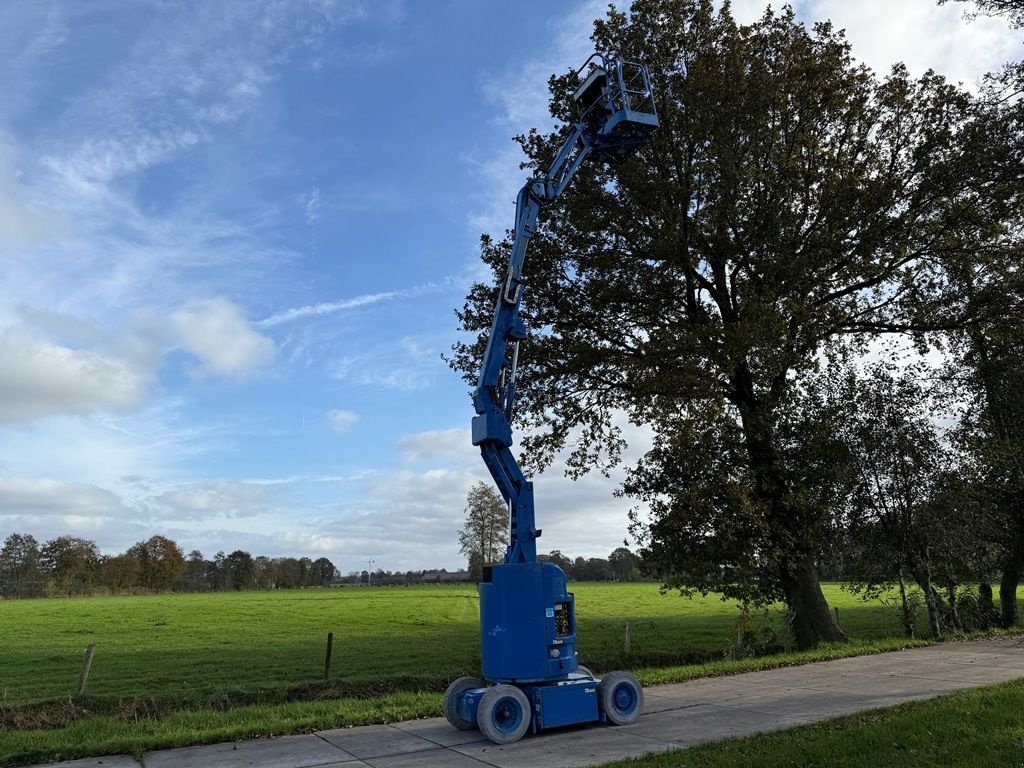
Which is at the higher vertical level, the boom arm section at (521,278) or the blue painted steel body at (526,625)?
the boom arm section at (521,278)

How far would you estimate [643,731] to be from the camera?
346 inches

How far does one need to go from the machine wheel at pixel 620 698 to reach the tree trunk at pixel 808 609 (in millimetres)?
9100

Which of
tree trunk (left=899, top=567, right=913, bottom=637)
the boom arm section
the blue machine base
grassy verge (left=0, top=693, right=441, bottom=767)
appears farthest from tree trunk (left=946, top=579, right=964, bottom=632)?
the boom arm section

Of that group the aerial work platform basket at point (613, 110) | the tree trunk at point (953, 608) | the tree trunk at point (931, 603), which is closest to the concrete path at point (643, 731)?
the tree trunk at point (931, 603)

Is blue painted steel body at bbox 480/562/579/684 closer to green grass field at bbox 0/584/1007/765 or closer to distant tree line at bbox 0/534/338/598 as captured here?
green grass field at bbox 0/584/1007/765

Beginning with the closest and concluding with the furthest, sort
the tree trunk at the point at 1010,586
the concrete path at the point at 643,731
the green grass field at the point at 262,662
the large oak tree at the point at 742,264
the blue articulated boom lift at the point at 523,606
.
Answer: the concrete path at the point at 643,731, the blue articulated boom lift at the point at 523,606, the green grass field at the point at 262,662, the large oak tree at the point at 742,264, the tree trunk at the point at 1010,586

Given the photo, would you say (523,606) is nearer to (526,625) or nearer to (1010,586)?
(526,625)

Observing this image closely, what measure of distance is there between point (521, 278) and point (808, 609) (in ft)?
39.5

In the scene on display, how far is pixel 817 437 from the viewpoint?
16906mm

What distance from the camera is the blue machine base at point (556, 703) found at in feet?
28.6

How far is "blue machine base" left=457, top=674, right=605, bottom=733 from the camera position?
8727mm

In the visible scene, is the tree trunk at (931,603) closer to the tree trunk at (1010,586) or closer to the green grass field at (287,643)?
the green grass field at (287,643)

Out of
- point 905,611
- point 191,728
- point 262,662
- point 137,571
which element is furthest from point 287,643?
point 137,571

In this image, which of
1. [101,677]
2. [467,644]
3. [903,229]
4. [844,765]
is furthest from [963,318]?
[101,677]
